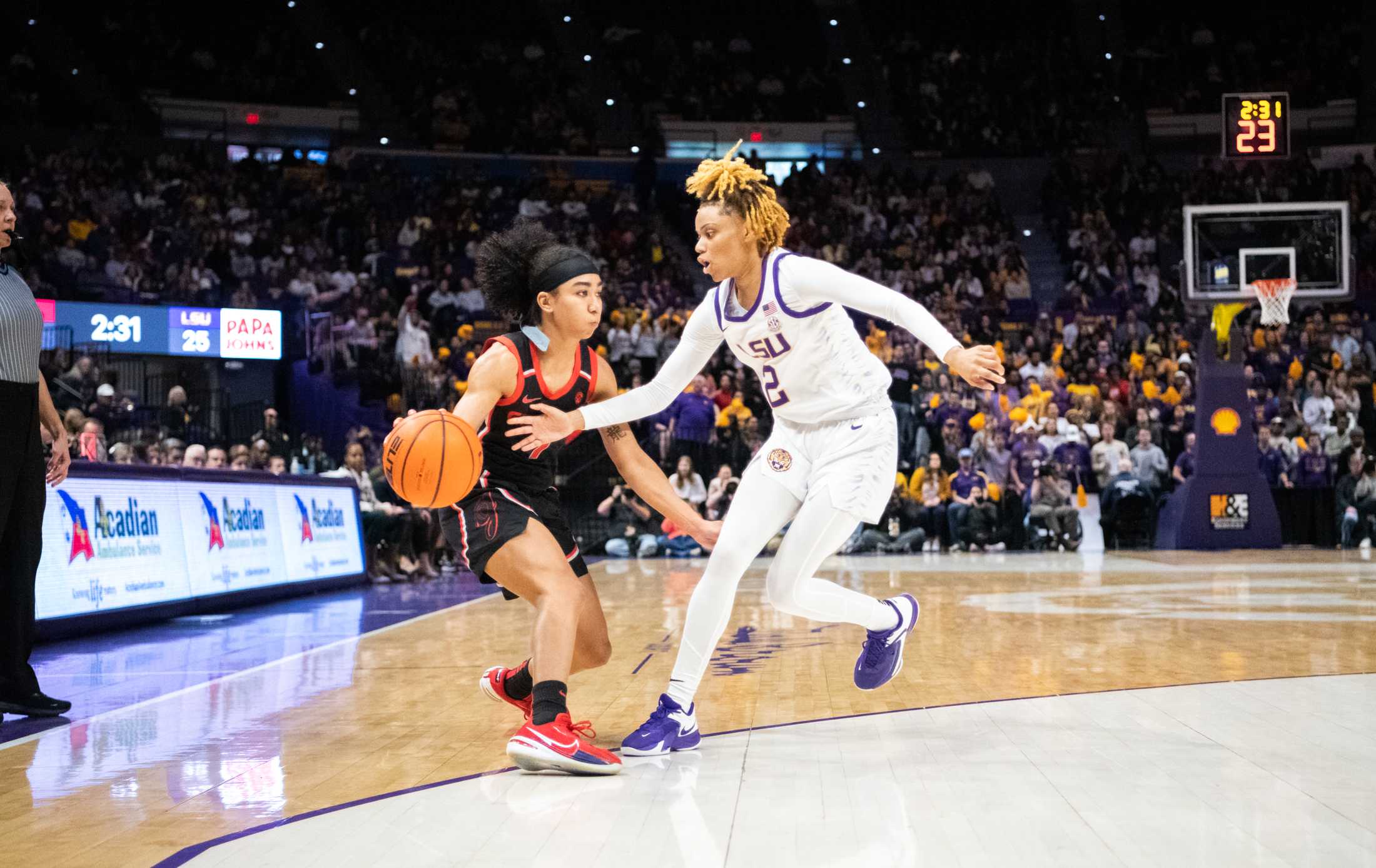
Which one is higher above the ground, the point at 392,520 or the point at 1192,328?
the point at 1192,328

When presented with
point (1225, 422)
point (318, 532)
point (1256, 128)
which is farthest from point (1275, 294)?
point (318, 532)

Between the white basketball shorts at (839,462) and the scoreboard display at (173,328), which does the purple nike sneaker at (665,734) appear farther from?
the scoreboard display at (173,328)

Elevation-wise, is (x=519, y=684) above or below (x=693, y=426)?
below

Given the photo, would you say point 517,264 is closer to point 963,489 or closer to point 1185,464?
point 963,489

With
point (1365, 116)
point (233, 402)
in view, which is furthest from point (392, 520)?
point (1365, 116)

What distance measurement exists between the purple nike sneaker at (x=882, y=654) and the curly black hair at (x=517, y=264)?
1.80 metres

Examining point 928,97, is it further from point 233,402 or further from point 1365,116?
point 233,402

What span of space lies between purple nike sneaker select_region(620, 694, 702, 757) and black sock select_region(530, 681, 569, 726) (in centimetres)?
30

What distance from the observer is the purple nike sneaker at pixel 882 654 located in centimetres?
502

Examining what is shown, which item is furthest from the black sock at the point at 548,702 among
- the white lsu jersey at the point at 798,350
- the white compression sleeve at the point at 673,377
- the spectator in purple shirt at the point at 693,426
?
the spectator in purple shirt at the point at 693,426

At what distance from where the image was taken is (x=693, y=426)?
18312 millimetres

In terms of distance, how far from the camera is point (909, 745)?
4.48 m

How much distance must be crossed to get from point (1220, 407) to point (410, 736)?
14.4 m

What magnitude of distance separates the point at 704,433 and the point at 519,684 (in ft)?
43.9
